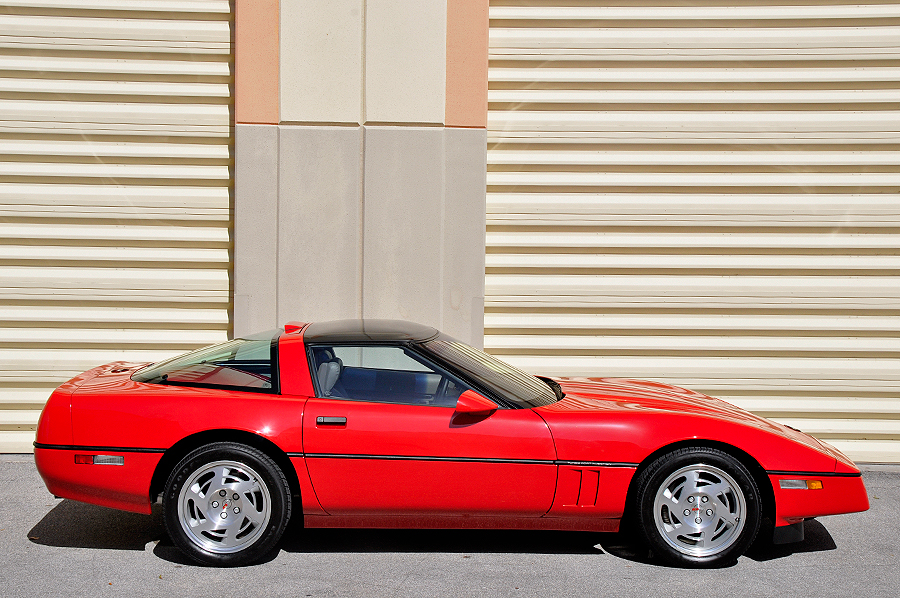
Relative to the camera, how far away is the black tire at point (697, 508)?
147 inches

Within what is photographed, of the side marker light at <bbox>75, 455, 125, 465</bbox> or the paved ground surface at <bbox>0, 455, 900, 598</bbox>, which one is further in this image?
the side marker light at <bbox>75, 455, 125, 465</bbox>

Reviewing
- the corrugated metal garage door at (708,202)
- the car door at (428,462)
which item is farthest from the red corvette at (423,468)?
the corrugated metal garage door at (708,202)

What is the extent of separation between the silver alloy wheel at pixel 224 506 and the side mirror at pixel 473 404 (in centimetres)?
105

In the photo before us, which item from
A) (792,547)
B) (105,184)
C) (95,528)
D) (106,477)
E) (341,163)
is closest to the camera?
(106,477)

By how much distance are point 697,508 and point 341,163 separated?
3723 millimetres

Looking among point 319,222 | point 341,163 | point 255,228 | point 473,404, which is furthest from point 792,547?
point 255,228

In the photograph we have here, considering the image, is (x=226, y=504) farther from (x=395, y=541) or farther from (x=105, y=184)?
(x=105, y=184)

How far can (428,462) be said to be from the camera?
3707 millimetres

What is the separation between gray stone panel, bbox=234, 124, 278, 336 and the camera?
5.98 m

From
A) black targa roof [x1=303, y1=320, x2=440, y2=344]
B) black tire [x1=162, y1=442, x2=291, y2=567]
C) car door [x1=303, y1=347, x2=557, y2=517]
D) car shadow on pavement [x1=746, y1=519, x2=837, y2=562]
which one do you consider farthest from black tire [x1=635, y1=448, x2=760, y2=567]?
black tire [x1=162, y1=442, x2=291, y2=567]

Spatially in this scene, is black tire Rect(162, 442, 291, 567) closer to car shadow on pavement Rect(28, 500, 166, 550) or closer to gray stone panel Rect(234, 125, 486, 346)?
car shadow on pavement Rect(28, 500, 166, 550)

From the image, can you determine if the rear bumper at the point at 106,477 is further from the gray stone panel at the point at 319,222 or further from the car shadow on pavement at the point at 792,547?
the car shadow on pavement at the point at 792,547

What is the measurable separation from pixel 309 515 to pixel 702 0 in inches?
201

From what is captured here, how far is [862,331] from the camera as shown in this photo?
620 cm
